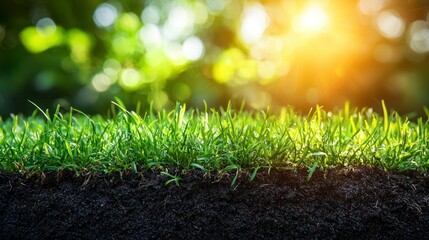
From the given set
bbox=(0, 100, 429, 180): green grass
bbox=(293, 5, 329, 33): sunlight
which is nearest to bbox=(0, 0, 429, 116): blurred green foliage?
A: bbox=(293, 5, 329, 33): sunlight

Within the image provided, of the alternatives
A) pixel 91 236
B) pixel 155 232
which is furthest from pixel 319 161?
pixel 91 236

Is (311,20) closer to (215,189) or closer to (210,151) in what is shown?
(210,151)

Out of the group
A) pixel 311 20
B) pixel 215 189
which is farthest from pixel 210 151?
pixel 311 20

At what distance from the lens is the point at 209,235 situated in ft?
6.23

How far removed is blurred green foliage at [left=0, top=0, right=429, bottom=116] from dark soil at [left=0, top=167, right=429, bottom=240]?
3313 millimetres

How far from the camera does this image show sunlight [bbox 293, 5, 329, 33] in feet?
18.3

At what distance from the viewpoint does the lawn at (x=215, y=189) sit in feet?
6.26

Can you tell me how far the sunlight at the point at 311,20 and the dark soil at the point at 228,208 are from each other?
12.5 ft

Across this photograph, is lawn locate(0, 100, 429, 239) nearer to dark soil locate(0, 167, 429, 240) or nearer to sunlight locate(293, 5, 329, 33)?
dark soil locate(0, 167, 429, 240)

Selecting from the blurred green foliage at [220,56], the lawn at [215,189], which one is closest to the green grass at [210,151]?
the lawn at [215,189]

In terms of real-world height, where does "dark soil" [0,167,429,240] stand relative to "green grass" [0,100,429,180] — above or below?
below

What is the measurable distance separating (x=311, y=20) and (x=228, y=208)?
4150mm

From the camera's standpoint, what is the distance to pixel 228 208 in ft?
6.24

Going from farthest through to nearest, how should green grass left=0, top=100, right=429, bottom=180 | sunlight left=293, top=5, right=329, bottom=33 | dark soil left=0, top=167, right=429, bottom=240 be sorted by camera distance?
sunlight left=293, top=5, right=329, bottom=33, green grass left=0, top=100, right=429, bottom=180, dark soil left=0, top=167, right=429, bottom=240
